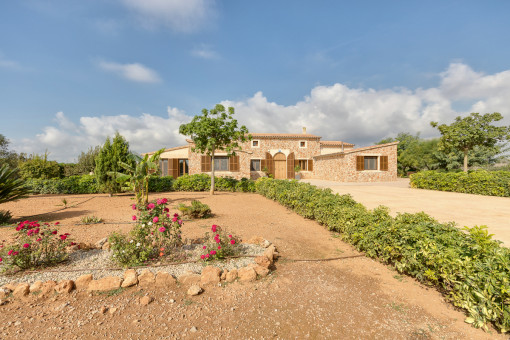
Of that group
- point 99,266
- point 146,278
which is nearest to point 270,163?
point 99,266

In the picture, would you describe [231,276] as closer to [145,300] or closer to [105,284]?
[145,300]

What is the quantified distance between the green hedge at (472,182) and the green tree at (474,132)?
15.5 feet

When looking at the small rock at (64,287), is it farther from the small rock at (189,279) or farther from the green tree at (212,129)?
the green tree at (212,129)

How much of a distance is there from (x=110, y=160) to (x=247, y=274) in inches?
413

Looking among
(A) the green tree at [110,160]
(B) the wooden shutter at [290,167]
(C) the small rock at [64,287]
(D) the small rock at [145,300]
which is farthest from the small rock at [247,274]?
(B) the wooden shutter at [290,167]

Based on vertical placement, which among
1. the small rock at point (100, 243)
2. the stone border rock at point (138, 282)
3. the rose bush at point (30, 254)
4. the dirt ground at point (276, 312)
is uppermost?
the rose bush at point (30, 254)

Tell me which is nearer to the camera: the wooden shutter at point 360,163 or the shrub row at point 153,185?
the shrub row at point 153,185

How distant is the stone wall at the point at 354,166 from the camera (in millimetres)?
19375

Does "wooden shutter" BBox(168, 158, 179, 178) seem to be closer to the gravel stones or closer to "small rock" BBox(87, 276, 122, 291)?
"small rock" BBox(87, 276, 122, 291)

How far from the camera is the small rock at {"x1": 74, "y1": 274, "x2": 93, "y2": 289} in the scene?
9.31 ft

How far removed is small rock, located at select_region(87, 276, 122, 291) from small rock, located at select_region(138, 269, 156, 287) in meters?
0.25

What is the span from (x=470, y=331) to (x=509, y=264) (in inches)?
30.8

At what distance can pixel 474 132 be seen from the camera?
15.9 m

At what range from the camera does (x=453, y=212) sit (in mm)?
6848
